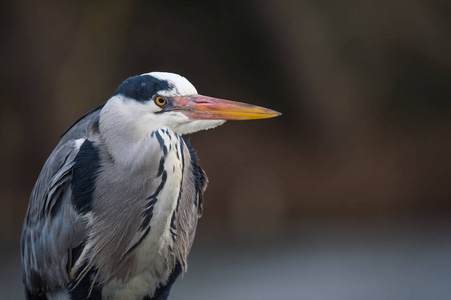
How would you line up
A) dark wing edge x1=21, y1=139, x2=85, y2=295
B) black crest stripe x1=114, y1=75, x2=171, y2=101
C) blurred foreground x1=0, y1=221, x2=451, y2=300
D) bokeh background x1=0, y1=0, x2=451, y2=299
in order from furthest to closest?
bokeh background x1=0, y1=0, x2=451, y2=299, blurred foreground x1=0, y1=221, x2=451, y2=300, dark wing edge x1=21, y1=139, x2=85, y2=295, black crest stripe x1=114, y1=75, x2=171, y2=101

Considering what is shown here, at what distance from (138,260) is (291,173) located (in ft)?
8.51

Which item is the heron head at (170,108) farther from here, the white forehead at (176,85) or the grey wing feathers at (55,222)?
the grey wing feathers at (55,222)

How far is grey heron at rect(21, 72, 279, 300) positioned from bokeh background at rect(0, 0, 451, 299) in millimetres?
1619

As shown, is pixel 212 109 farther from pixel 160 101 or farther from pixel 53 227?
pixel 53 227

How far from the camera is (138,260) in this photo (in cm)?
204

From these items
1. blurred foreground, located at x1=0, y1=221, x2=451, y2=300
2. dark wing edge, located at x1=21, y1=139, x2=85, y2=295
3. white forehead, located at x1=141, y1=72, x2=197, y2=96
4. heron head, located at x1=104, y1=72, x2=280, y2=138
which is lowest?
blurred foreground, located at x1=0, y1=221, x2=451, y2=300

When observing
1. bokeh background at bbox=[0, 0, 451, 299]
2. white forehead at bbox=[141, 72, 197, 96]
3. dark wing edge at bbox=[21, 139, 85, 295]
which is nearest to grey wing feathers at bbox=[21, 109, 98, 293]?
dark wing edge at bbox=[21, 139, 85, 295]

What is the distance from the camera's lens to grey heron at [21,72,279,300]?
6.18ft

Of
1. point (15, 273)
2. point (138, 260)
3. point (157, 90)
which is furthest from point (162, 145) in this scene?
point (15, 273)

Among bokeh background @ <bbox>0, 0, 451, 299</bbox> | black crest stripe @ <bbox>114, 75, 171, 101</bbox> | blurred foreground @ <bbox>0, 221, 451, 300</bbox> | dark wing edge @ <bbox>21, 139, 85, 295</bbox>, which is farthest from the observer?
bokeh background @ <bbox>0, 0, 451, 299</bbox>

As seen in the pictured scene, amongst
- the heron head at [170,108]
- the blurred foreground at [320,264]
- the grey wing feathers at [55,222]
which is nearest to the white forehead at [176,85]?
the heron head at [170,108]

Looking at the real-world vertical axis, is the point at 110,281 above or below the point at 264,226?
above

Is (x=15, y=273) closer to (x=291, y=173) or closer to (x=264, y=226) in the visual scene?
(x=264, y=226)

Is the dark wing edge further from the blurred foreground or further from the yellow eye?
the blurred foreground
